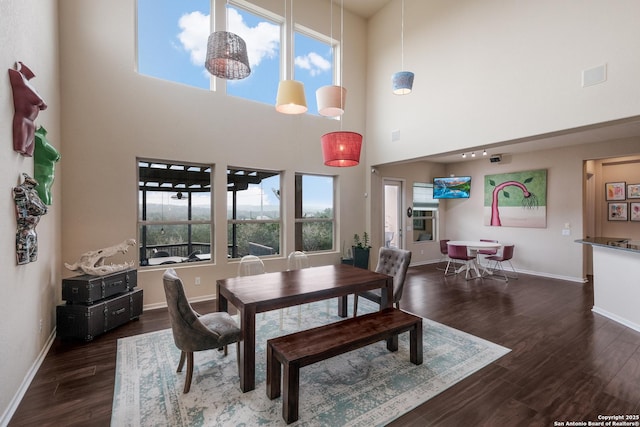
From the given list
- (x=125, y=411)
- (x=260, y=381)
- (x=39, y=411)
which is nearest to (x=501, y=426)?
(x=260, y=381)

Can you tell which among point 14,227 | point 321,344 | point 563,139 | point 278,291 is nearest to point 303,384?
point 321,344

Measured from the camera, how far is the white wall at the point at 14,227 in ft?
6.59

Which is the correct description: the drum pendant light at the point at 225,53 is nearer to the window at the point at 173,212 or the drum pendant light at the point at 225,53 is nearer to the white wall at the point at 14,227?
the white wall at the point at 14,227

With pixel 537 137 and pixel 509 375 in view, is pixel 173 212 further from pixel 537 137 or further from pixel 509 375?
pixel 537 137

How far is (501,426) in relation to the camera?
195cm

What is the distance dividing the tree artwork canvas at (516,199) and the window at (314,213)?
14.1ft

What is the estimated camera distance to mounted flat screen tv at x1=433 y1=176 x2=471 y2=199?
7911 mm

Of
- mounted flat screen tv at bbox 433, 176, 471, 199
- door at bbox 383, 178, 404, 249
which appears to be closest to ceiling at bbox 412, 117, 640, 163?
mounted flat screen tv at bbox 433, 176, 471, 199

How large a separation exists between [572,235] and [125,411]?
8049 mm

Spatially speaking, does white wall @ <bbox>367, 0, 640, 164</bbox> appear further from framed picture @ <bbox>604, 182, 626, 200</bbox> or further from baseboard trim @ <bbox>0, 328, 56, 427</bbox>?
baseboard trim @ <bbox>0, 328, 56, 427</bbox>

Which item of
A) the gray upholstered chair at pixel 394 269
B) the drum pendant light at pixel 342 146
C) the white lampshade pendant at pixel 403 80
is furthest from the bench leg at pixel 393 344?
the white lampshade pendant at pixel 403 80

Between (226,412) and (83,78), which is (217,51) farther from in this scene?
(226,412)

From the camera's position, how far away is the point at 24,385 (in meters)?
2.30

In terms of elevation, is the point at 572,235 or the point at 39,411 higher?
the point at 572,235
